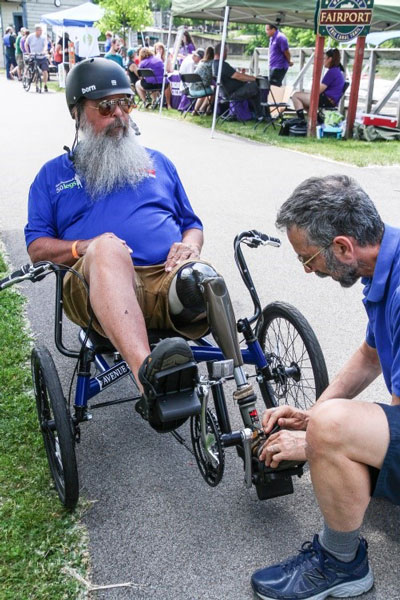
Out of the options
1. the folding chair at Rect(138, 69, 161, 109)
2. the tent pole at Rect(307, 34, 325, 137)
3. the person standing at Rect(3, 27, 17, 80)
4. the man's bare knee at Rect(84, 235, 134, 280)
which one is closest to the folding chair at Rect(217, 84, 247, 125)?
the tent pole at Rect(307, 34, 325, 137)

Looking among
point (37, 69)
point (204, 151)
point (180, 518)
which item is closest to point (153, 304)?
point (180, 518)

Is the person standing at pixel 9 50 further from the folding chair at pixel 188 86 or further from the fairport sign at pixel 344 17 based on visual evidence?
the fairport sign at pixel 344 17

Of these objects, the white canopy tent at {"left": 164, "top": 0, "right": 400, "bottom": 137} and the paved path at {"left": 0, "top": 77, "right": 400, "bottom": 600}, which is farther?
the white canopy tent at {"left": 164, "top": 0, "right": 400, "bottom": 137}

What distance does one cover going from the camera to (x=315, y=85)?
36.3 ft

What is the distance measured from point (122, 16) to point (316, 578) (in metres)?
32.3

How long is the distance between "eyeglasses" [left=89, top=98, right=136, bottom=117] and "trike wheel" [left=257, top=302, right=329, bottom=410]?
1.29 metres

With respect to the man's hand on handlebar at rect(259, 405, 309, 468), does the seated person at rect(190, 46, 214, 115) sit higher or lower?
higher

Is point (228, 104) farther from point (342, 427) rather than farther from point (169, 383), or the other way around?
point (342, 427)

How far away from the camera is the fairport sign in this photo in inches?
407

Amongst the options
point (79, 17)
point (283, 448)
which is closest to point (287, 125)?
point (283, 448)

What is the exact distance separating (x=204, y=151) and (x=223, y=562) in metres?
8.73

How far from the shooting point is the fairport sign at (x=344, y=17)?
1033 cm

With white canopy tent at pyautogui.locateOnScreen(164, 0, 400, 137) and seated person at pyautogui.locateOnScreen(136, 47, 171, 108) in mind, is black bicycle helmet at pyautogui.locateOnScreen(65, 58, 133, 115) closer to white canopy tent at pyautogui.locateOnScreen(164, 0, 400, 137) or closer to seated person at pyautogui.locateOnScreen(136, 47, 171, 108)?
white canopy tent at pyautogui.locateOnScreen(164, 0, 400, 137)

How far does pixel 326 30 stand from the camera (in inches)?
413
